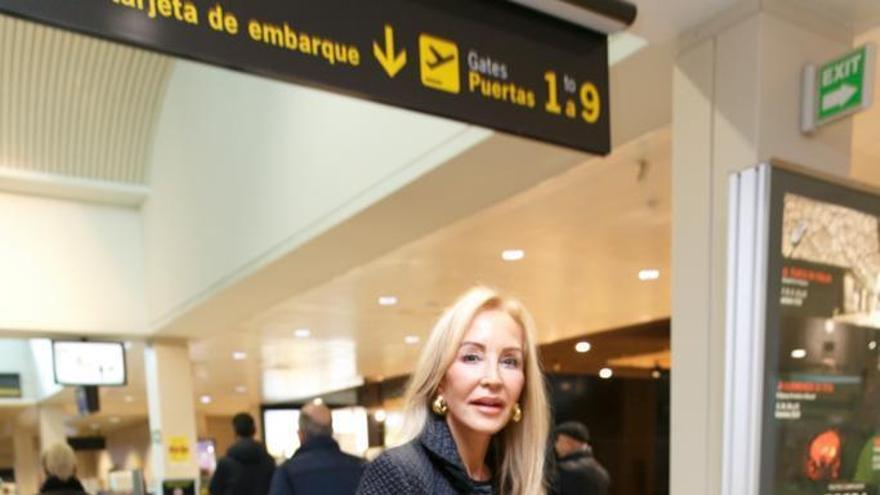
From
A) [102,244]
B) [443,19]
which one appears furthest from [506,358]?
[102,244]

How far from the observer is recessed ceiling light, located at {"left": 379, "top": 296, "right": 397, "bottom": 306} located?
7.58m

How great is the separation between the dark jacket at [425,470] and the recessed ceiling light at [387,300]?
616cm

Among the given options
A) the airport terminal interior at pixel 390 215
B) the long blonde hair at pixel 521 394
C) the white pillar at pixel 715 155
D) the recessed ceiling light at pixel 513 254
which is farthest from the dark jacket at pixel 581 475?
the long blonde hair at pixel 521 394

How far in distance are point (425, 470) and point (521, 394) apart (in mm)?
294

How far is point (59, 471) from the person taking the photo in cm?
425

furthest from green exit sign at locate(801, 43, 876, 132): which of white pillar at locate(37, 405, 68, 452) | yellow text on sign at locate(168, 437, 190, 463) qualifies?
white pillar at locate(37, 405, 68, 452)

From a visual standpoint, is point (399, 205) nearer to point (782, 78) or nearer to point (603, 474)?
point (782, 78)

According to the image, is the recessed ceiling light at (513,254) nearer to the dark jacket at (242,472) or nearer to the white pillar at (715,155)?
the dark jacket at (242,472)

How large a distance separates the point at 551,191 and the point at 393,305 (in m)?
3.78

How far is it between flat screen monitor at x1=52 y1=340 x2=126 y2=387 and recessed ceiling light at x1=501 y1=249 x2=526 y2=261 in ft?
14.3

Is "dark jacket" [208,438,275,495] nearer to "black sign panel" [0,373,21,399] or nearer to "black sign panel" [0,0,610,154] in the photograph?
"black sign panel" [0,0,610,154]

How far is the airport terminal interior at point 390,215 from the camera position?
217 centimetres

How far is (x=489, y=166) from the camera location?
3352 mm

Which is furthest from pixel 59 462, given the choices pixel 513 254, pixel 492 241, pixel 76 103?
pixel 76 103
